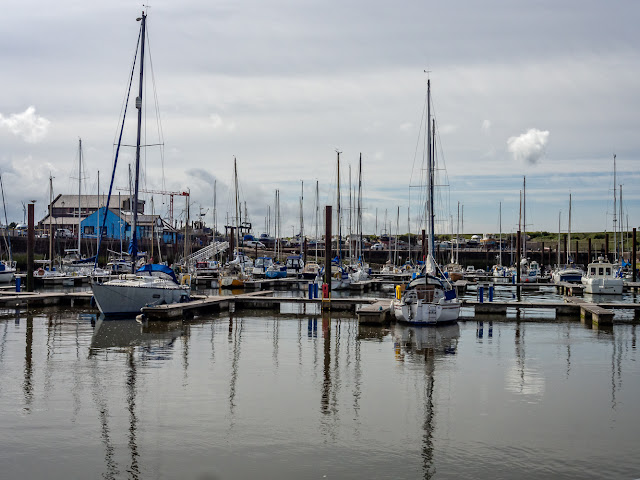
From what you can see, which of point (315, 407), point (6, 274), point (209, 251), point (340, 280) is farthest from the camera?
point (209, 251)

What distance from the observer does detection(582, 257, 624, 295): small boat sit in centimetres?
5997

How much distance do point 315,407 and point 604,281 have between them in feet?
163

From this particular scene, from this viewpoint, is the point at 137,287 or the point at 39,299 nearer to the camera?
the point at 137,287

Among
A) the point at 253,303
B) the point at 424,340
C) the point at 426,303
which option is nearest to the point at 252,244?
the point at 253,303

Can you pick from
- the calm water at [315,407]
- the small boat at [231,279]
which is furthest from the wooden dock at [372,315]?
the small boat at [231,279]

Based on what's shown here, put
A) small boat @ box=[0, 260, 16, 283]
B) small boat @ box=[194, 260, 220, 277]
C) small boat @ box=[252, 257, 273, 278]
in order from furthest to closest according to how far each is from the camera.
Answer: small boat @ box=[194, 260, 220, 277]
small boat @ box=[252, 257, 273, 278]
small boat @ box=[0, 260, 16, 283]

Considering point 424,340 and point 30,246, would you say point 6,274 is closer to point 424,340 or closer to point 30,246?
point 30,246

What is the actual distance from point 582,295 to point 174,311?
3930 cm

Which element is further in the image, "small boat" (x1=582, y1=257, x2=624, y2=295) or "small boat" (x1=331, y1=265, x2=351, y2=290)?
"small boat" (x1=331, y1=265, x2=351, y2=290)

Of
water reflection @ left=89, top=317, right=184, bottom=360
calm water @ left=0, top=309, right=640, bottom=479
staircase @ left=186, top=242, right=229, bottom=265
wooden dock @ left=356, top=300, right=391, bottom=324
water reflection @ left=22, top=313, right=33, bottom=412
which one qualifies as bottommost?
calm water @ left=0, top=309, right=640, bottom=479

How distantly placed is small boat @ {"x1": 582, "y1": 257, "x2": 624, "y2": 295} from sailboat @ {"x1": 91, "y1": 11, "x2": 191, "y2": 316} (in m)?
38.0

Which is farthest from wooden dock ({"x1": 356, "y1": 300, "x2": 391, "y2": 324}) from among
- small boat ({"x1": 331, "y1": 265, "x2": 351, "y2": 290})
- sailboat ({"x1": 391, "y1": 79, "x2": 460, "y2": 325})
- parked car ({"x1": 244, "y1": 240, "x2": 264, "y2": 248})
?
parked car ({"x1": 244, "y1": 240, "x2": 264, "y2": 248})

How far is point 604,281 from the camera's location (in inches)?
2361

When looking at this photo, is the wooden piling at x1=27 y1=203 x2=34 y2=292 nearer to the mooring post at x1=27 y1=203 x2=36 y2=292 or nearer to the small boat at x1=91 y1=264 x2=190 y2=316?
the mooring post at x1=27 y1=203 x2=36 y2=292
